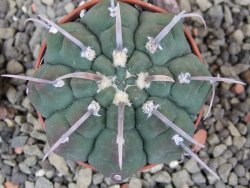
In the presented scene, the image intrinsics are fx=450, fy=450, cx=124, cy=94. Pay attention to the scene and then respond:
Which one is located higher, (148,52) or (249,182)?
(148,52)

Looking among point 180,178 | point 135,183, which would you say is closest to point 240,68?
point 180,178

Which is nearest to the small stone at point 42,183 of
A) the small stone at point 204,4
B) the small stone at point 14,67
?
the small stone at point 14,67

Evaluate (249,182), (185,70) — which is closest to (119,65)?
(185,70)

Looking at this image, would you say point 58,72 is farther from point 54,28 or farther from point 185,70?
point 185,70

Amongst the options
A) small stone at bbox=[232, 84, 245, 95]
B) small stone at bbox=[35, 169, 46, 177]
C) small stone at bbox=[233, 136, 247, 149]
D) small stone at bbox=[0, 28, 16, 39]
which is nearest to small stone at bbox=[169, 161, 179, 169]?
small stone at bbox=[233, 136, 247, 149]

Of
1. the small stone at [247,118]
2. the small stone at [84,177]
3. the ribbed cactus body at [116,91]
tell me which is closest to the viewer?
the ribbed cactus body at [116,91]

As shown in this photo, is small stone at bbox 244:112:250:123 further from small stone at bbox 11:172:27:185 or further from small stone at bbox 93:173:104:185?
small stone at bbox 11:172:27:185

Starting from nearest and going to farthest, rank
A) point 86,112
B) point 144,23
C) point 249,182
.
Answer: point 86,112, point 144,23, point 249,182

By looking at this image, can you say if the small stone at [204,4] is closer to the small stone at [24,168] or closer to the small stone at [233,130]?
the small stone at [233,130]

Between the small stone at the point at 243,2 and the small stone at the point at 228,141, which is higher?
the small stone at the point at 243,2
